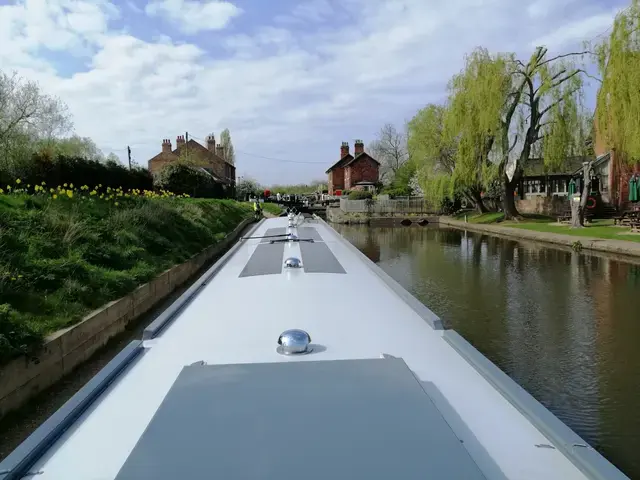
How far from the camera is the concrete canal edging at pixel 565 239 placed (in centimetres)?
1580

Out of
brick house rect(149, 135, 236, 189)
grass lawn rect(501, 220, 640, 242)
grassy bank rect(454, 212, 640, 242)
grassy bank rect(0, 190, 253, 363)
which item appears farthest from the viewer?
brick house rect(149, 135, 236, 189)

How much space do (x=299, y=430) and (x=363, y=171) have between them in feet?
232

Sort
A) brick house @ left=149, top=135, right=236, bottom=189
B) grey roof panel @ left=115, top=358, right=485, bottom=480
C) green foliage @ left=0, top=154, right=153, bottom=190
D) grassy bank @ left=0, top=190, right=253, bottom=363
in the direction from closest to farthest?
1. grey roof panel @ left=115, top=358, right=485, bottom=480
2. grassy bank @ left=0, top=190, right=253, bottom=363
3. green foliage @ left=0, top=154, right=153, bottom=190
4. brick house @ left=149, top=135, right=236, bottom=189

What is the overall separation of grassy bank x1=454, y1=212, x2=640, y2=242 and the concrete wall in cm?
109

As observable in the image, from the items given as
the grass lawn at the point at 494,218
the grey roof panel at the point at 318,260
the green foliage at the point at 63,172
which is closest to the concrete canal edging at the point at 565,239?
the grass lawn at the point at 494,218

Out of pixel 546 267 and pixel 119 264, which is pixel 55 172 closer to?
pixel 119 264

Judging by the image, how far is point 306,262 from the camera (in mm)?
6418

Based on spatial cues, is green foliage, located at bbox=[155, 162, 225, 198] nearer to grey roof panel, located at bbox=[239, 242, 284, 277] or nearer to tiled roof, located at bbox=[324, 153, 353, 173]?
grey roof panel, located at bbox=[239, 242, 284, 277]

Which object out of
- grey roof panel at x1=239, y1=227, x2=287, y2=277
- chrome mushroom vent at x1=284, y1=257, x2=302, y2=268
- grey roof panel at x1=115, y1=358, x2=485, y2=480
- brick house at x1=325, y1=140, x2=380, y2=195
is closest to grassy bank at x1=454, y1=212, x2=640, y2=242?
grey roof panel at x1=239, y1=227, x2=287, y2=277

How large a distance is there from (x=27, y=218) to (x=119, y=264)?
158cm

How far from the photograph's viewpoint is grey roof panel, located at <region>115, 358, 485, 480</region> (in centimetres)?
163

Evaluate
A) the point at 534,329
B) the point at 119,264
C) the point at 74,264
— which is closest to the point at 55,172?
the point at 119,264

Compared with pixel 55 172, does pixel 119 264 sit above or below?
below

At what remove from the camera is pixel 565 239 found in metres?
19.0
